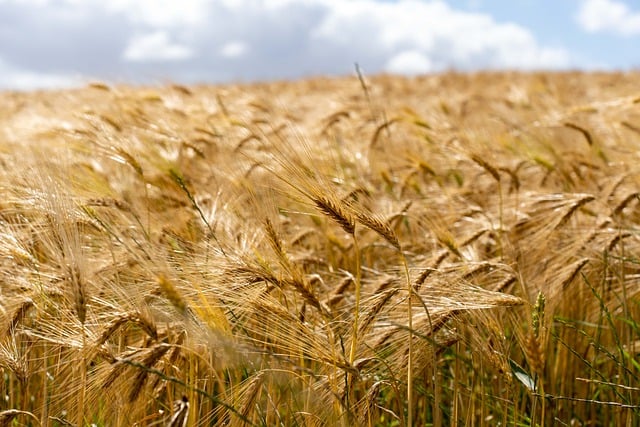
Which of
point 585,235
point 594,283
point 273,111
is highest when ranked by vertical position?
point 273,111

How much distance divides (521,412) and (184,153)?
2035mm

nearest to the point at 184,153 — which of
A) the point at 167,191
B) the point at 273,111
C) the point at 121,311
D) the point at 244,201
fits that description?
the point at 167,191

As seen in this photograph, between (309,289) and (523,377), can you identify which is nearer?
(309,289)

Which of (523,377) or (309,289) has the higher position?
(309,289)

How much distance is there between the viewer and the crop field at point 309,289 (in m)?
1.49

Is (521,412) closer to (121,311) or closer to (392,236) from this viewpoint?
(392,236)

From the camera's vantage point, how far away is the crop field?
1486 millimetres

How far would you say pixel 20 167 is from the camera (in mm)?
2150

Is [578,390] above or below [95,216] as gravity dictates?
below

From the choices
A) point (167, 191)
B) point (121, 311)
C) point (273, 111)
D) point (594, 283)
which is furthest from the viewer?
point (273, 111)

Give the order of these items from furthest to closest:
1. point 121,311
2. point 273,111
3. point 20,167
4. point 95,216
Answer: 1. point 273,111
2. point 20,167
3. point 95,216
4. point 121,311

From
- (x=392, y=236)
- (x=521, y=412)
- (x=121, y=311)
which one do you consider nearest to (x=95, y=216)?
(x=121, y=311)

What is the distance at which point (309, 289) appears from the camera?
1.48 m

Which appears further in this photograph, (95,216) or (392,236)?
(95,216)
